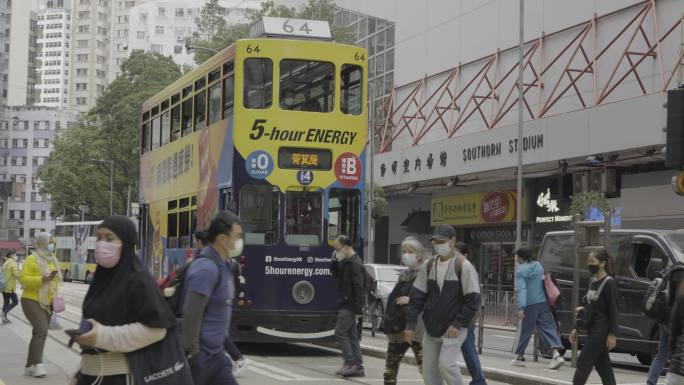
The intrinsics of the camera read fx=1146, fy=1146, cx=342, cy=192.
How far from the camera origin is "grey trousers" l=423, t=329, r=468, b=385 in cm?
955

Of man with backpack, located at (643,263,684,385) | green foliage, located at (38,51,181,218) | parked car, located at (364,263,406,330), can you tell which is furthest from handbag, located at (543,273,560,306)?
green foliage, located at (38,51,181,218)

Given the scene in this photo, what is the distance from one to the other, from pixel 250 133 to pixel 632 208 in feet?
60.3

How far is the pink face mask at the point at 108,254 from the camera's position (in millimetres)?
5160

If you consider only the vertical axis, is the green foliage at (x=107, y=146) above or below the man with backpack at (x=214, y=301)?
above

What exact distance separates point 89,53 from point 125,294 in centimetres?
16433

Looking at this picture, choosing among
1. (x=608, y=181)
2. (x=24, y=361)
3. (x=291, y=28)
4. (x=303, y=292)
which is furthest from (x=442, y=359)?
(x=608, y=181)

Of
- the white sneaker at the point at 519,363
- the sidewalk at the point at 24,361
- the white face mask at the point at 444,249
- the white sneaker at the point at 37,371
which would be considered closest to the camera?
the white face mask at the point at 444,249

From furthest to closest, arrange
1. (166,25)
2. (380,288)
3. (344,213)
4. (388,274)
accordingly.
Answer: (166,25)
(388,274)
(380,288)
(344,213)

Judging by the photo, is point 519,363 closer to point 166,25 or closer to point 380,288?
point 380,288

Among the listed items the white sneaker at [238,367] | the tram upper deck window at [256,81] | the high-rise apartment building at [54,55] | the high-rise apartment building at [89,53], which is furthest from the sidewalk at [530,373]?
the high-rise apartment building at [54,55]

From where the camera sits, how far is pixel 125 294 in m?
5.18

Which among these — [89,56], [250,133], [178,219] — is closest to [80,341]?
[250,133]

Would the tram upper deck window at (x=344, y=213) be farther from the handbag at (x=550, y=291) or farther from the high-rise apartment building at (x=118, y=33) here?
the high-rise apartment building at (x=118, y=33)

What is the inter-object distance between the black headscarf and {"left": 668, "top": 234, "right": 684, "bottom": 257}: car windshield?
12.1 meters
